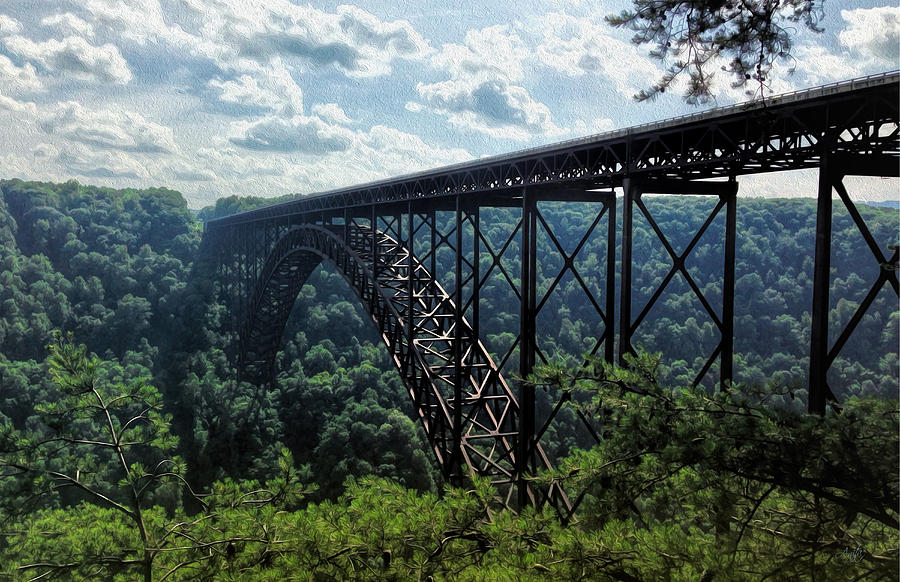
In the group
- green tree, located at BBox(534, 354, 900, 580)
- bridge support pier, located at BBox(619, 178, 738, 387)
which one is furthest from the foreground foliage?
bridge support pier, located at BBox(619, 178, 738, 387)

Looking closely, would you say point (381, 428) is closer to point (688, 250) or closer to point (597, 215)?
point (597, 215)

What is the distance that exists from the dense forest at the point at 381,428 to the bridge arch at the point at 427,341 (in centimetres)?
150

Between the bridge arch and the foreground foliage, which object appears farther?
the bridge arch

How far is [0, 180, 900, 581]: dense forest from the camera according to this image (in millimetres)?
4215

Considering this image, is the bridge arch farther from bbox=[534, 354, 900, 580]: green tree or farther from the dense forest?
bbox=[534, 354, 900, 580]: green tree

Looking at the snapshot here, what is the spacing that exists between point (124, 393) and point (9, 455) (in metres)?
1.06

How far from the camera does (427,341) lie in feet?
63.0

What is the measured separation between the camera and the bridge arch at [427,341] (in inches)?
519

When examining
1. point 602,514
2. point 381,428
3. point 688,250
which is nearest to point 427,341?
point 688,250

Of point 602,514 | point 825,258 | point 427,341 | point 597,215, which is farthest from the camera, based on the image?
point 427,341

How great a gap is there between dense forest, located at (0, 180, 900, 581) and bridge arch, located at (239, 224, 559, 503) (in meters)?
1.50

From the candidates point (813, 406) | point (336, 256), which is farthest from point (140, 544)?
point (336, 256)

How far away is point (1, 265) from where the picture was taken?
49219 millimetres

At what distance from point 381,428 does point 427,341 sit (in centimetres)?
1482
